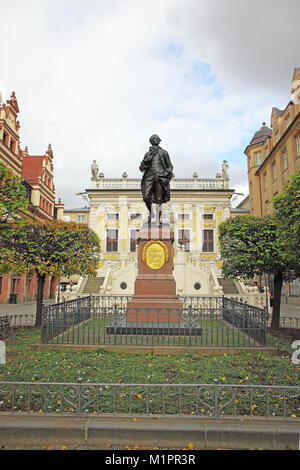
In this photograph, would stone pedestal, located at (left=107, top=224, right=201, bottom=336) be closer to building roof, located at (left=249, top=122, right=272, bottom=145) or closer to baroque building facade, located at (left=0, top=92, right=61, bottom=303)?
baroque building facade, located at (left=0, top=92, right=61, bottom=303)

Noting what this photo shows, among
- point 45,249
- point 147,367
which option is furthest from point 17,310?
point 147,367

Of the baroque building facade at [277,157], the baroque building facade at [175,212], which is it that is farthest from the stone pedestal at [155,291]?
the baroque building facade at [175,212]

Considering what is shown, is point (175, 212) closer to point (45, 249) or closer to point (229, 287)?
point (229, 287)

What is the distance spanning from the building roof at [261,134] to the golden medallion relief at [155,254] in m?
33.8

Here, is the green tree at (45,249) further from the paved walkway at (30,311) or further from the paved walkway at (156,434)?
the paved walkway at (30,311)

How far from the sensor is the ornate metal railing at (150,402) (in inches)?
161

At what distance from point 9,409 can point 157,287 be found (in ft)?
17.7

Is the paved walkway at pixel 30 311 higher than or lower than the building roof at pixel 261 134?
lower

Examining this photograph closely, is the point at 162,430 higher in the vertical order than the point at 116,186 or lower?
lower

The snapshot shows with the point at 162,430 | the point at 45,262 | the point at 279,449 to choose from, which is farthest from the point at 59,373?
the point at 45,262

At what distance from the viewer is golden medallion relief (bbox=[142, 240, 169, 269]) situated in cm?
952

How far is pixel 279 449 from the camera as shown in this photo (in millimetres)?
3693

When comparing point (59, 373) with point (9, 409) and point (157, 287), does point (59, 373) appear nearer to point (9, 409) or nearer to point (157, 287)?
point (9, 409)
